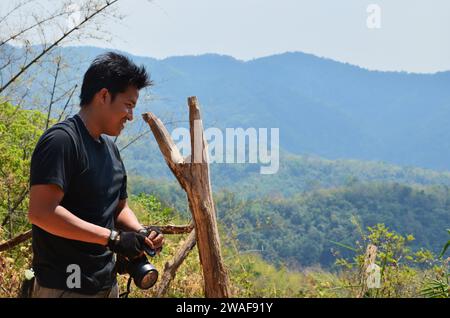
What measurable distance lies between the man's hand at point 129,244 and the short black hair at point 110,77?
0.46 m

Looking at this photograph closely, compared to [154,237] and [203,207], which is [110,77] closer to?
[154,237]

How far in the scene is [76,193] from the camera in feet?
6.59

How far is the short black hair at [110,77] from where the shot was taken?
6.94 feet

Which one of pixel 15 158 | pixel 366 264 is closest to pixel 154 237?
pixel 366 264

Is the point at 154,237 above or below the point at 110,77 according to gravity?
below

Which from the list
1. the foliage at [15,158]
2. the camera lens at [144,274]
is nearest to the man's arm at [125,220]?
the camera lens at [144,274]

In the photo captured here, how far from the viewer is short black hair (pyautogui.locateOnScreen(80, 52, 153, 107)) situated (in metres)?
2.11

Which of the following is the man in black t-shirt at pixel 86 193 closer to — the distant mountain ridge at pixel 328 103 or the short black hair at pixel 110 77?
the short black hair at pixel 110 77

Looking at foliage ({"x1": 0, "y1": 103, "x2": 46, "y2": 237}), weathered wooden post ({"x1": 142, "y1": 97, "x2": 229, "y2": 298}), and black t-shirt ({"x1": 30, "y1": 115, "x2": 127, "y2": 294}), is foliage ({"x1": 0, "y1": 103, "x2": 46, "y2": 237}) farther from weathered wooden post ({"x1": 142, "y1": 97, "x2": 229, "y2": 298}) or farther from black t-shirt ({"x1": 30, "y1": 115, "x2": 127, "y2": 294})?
black t-shirt ({"x1": 30, "y1": 115, "x2": 127, "y2": 294})

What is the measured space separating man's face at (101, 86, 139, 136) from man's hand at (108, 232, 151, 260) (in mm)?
343

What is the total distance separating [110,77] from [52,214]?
0.51 m
